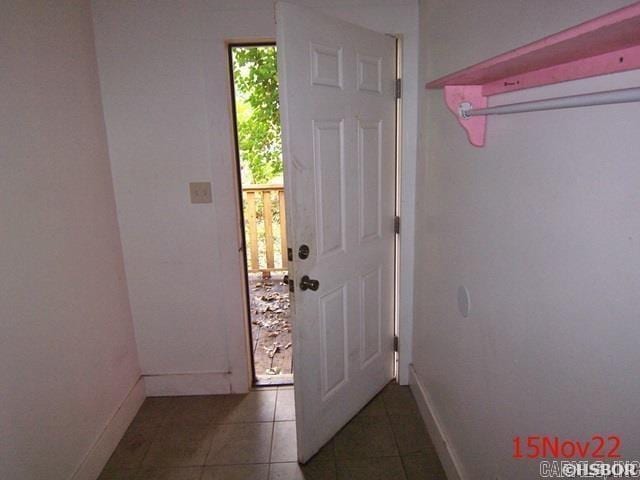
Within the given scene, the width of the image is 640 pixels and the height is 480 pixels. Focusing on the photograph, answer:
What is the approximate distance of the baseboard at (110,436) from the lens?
5.54 ft

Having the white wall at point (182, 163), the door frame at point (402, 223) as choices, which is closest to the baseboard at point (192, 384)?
the white wall at point (182, 163)

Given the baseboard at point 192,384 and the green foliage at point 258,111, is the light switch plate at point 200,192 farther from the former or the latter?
the green foliage at point 258,111

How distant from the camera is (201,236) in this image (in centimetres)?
212

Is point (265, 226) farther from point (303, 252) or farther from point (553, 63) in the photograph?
point (553, 63)

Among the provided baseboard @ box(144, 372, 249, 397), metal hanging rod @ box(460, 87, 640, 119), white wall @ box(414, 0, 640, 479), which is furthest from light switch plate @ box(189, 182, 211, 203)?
metal hanging rod @ box(460, 87, 640, 119)

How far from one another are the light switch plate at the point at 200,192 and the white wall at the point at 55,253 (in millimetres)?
401

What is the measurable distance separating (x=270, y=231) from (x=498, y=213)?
3081 mm

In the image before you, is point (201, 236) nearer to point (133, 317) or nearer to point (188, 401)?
point (133, 317)

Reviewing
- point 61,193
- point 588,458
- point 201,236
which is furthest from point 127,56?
point 588,458

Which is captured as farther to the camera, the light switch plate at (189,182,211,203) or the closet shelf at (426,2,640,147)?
the light switch plate at (189,182,211,203)

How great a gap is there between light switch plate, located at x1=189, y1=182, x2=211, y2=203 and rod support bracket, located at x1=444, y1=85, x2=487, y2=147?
1.27m

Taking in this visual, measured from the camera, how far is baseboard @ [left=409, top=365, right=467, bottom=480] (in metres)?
1.62

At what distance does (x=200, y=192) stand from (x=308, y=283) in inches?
32.7

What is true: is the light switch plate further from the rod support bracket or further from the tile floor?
the rod support bracket
